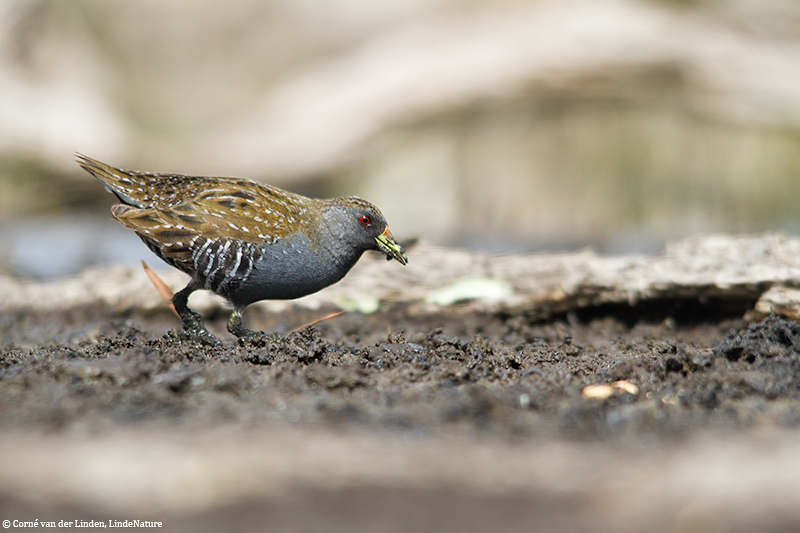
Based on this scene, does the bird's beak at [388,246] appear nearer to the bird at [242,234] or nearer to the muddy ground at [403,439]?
the bird at [242,234]

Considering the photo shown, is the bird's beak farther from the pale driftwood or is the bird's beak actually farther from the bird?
the pale driftwood

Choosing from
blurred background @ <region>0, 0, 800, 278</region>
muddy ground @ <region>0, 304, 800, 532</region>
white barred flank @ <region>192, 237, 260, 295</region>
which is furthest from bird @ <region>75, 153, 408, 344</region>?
blurred background @ <region>0, 0, 800, 278</region>

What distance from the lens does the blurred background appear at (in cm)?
1080

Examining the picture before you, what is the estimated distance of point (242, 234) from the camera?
4.20 m

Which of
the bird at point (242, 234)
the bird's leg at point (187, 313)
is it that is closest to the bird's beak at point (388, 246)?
the bird at point (242, 234)

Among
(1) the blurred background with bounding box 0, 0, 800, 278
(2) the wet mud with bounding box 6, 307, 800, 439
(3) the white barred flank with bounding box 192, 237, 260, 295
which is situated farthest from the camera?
(1) the blurred background with bounding box 0, 0, 800, 278

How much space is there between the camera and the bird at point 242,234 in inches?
165

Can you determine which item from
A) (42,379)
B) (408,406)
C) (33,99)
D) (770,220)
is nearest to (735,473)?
(408,406)

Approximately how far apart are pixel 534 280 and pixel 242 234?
8.06ft

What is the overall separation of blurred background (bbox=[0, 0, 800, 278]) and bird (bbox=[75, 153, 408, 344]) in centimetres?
511

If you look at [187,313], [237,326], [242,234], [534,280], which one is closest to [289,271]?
[242,234]

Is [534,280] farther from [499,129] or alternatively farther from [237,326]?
[499,129]

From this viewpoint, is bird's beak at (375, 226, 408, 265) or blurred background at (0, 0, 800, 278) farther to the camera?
blurred background at (0, 0, 800, 278)

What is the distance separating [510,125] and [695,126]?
9.86 ft
